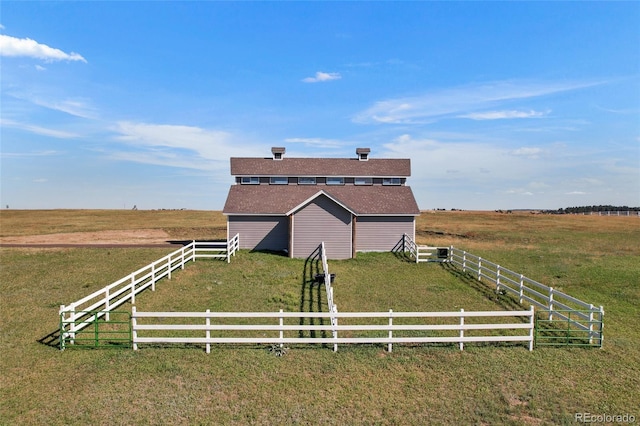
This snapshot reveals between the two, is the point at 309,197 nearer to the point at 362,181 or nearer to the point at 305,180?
the point at 305,180

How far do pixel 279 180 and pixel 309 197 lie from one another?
4.91m

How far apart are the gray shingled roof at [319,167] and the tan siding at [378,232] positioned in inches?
249

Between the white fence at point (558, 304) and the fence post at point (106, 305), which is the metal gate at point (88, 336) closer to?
the fence post at point (106, 305)

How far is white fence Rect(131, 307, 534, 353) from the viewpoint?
35.6 ft

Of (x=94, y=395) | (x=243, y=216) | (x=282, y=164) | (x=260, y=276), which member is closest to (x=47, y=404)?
(x=94, y=395)

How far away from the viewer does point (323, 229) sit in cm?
2744

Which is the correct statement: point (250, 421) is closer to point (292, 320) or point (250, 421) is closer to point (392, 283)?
point (292, 320)

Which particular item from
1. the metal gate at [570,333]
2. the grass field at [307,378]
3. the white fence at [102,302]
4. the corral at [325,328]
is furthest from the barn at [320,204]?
the metal gate at [570,333]

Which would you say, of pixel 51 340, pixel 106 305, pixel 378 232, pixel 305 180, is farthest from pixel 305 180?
pixel 51 340

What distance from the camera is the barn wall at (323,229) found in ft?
89.6

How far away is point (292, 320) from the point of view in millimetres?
13859

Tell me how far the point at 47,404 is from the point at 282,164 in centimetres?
2950

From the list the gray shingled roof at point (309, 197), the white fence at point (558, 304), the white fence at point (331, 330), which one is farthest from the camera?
the gray shingled roof at point (309, 197)

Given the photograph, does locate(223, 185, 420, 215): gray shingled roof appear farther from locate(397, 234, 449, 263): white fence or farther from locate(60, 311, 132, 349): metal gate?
locate(60, 311, 132, 349): metal gate
